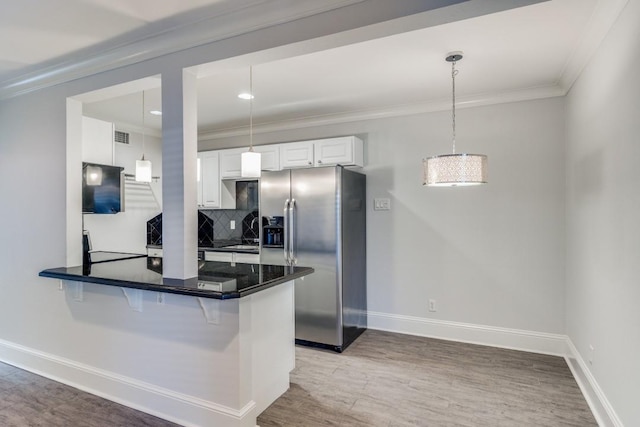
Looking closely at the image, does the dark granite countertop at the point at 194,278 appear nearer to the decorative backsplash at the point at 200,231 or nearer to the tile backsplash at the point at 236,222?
the tile backsplash at the point at 236,222

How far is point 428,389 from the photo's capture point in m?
2.81

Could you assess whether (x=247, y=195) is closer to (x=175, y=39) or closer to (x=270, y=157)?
(x=270, y=157)

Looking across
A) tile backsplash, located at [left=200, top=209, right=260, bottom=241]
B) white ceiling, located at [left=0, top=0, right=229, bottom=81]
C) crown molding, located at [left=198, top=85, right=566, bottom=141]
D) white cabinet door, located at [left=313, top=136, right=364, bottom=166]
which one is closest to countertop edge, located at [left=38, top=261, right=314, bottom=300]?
white ceiling, located at [left=0, top=0, right=229, bottom=81]

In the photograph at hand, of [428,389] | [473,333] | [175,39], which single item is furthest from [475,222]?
[175,39]

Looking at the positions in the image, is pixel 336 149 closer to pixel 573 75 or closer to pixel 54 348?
pixel 573 75

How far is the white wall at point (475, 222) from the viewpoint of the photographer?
3.49 m

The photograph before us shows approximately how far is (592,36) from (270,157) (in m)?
3.15

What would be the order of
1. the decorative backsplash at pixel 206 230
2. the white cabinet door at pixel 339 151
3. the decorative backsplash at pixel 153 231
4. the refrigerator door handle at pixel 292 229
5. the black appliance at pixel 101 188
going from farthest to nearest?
the decorative backsplash at pixel 206 230 < the decorative backsplash at pixel 153 231 < the white cabinet door at pixel 339 151 < the refrigerator door handle at pixel 292 229 < the black appliance at pixel 101 188

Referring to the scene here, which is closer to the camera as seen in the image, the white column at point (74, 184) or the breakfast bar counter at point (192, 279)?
the breakfast bar counter at point (192, 279)

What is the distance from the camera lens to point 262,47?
2111mm

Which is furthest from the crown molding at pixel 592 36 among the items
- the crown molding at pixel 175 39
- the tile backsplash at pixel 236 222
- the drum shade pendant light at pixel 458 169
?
the tile backsplash at pixel 236 222

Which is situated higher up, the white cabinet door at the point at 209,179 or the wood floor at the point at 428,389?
the white cabinet door at the point at 209,179

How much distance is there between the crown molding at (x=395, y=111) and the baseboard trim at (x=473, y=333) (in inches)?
89.8

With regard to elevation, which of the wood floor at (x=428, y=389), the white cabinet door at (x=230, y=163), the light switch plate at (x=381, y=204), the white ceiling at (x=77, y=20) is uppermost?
the white ceiling at (x=77, y=20)
